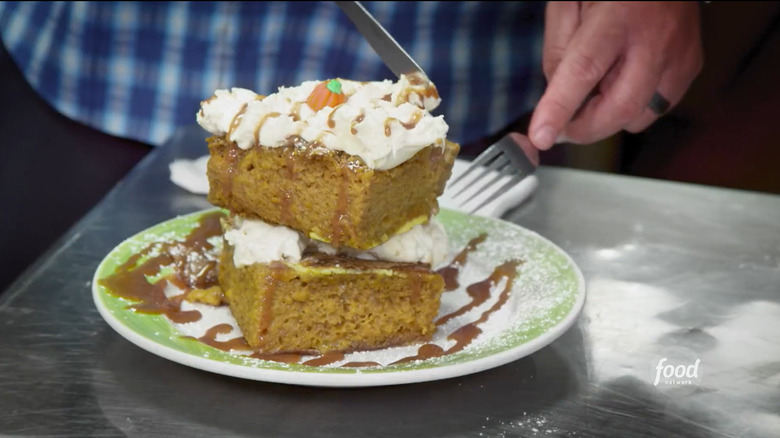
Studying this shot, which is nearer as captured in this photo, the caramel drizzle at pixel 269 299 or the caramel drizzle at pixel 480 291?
the caramel drizzle at pixel 269 299

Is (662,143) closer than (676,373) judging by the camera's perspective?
No

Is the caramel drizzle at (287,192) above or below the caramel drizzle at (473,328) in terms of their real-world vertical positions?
above

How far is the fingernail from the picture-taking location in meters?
2.09

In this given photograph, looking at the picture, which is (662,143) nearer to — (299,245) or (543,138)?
(543,138)

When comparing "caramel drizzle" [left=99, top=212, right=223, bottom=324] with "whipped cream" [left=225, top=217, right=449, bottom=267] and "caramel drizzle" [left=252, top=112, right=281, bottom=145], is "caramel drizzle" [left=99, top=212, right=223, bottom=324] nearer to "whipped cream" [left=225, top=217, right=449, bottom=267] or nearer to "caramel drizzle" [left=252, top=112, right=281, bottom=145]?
"whipped cream" [left=225, top=217, right=449, bottom=267]

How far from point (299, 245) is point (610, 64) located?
1064mm

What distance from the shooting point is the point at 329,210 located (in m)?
A: 1.50

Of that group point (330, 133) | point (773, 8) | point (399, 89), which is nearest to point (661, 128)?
point (773, 8)

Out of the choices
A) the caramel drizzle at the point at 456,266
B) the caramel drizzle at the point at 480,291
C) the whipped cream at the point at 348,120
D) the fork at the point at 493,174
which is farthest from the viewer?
the fork at the point at 493,174

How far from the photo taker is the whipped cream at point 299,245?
155 cm

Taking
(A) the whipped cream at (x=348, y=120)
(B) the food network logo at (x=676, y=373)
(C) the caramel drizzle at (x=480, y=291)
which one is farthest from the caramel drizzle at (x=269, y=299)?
(B) the food network logo at (x=676, y=373)

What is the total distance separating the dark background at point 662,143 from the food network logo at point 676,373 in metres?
1.79

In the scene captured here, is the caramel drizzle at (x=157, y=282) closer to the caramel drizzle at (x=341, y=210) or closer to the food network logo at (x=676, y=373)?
the caramel drizzle at (x=341, y=210)

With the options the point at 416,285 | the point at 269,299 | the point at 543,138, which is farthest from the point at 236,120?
the point at 543,138
